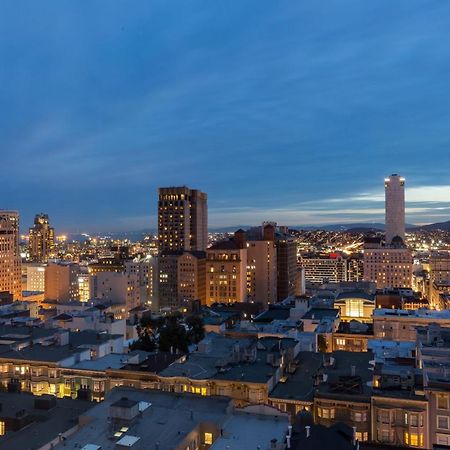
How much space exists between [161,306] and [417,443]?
128m

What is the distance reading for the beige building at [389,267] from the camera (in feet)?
611

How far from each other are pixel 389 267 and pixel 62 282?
370 feet

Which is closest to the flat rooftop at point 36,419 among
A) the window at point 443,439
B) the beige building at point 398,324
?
the window at point 443,439

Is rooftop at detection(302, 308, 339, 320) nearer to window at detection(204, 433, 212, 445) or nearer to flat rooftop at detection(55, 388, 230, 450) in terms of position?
flat rooftop at detection(55, 388, 230, 450)

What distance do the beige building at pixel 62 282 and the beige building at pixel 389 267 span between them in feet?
334

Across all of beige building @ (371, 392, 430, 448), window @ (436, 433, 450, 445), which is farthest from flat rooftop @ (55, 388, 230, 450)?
window @ (436, 433, 450, 445)

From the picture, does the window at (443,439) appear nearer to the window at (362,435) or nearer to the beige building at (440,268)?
the window at (362,435)

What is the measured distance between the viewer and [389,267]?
7397 inches

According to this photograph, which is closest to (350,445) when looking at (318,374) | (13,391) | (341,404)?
(341,404)

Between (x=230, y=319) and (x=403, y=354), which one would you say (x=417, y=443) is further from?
(x=230, y=319)

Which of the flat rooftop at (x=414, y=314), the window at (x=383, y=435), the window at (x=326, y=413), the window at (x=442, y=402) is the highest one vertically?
the flat rooftop at (x=414, y=314)

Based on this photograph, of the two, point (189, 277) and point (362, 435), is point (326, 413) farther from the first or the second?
point (189, 277)

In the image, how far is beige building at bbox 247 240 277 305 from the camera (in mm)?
160625

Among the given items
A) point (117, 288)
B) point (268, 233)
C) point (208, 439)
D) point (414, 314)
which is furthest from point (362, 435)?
point (268, 233)
